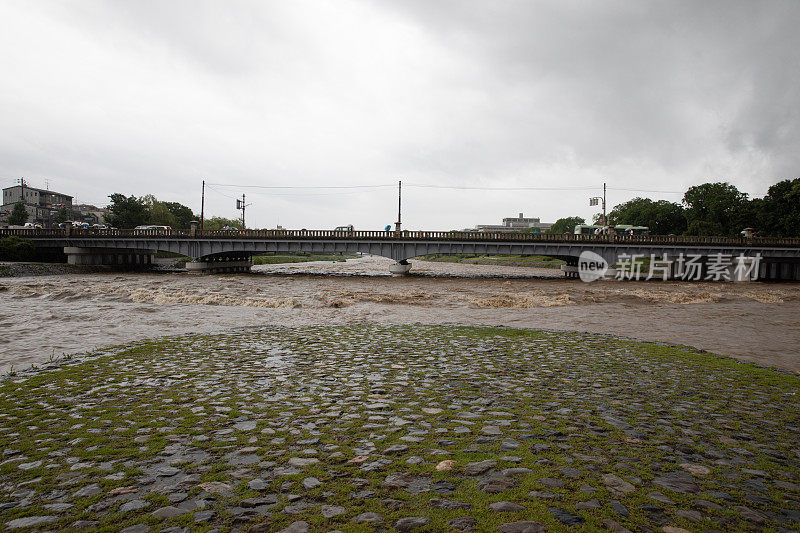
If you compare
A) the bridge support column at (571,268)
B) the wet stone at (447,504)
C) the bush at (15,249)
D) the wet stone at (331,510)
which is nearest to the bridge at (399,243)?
the bush at (15,249)

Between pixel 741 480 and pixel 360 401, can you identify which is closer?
pixel 741 480

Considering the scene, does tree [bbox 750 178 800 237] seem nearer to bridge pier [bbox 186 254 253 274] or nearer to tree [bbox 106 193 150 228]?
bridge pier [bbox 186 254 253 274]

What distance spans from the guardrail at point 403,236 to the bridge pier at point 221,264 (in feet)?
13.6

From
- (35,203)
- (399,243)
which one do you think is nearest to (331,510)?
(399,243)

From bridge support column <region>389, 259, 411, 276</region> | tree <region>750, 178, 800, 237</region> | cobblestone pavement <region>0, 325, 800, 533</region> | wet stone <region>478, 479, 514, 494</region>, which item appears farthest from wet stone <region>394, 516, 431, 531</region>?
tree <region>750, 178, 800, 237</region>

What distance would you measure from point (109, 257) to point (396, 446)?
76.6 meters

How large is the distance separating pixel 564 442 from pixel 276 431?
11.9 feet

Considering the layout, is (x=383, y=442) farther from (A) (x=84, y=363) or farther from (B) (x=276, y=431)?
(A) (x=84, y=363)

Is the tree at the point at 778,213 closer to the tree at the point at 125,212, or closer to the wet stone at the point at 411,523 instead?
the wet stone at the point at 411,523

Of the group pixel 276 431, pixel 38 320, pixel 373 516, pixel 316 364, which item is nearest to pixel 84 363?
pixel 316 364

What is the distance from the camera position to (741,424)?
6051 mm

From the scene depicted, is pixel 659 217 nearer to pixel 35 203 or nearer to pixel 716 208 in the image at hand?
pixel 716 208

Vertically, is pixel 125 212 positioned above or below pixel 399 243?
above

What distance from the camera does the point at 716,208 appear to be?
325 feet
